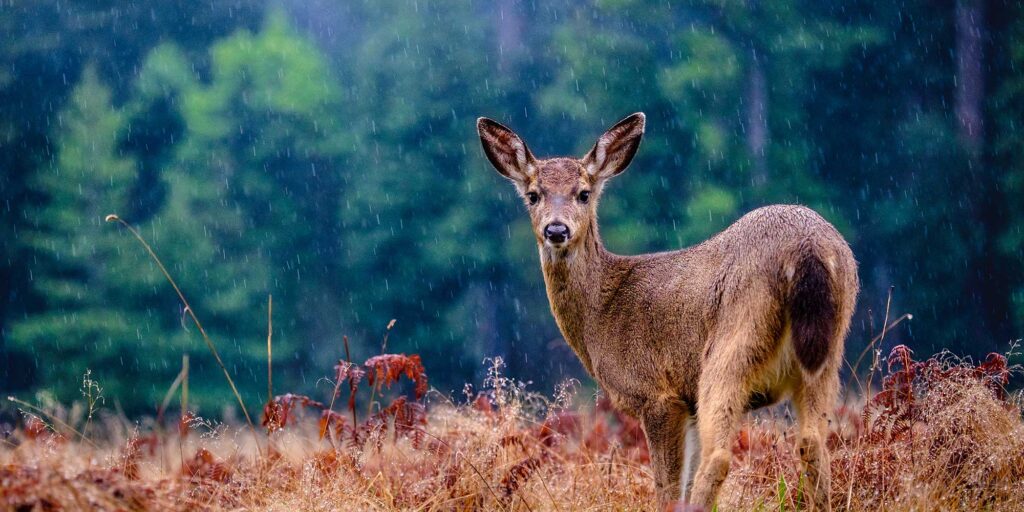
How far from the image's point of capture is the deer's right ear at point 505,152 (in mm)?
4750

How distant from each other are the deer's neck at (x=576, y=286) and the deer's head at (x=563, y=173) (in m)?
0.05

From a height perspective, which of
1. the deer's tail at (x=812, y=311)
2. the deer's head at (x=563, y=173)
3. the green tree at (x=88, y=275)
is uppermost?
the deer's head at (x=563, y=173)

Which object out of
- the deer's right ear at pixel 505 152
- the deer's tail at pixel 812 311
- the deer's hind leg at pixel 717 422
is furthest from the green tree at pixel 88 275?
the deer's tail at pixel 812 311

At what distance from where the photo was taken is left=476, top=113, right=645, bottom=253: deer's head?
172 inches

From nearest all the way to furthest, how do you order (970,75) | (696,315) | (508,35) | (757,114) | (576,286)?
1. (696,315)
2. (576,286)
3. (970,75)
4. (757,114)
5. (508,35)

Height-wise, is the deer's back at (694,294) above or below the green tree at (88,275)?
above

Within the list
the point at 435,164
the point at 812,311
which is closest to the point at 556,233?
the point at 812,311

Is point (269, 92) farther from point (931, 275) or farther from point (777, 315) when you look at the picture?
point (777, 315)

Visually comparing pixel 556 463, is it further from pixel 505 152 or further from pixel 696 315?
pixel 505 152

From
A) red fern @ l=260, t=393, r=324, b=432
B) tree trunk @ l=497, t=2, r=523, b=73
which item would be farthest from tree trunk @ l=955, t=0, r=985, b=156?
red fern @ l=260, t=393, r=324, b=432

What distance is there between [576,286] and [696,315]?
783 mm

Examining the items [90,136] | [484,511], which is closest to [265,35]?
[90,136]

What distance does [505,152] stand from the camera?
4812 mm

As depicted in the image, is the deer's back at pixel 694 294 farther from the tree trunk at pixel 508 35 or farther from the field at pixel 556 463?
the tree trunk at pixel 508 35
